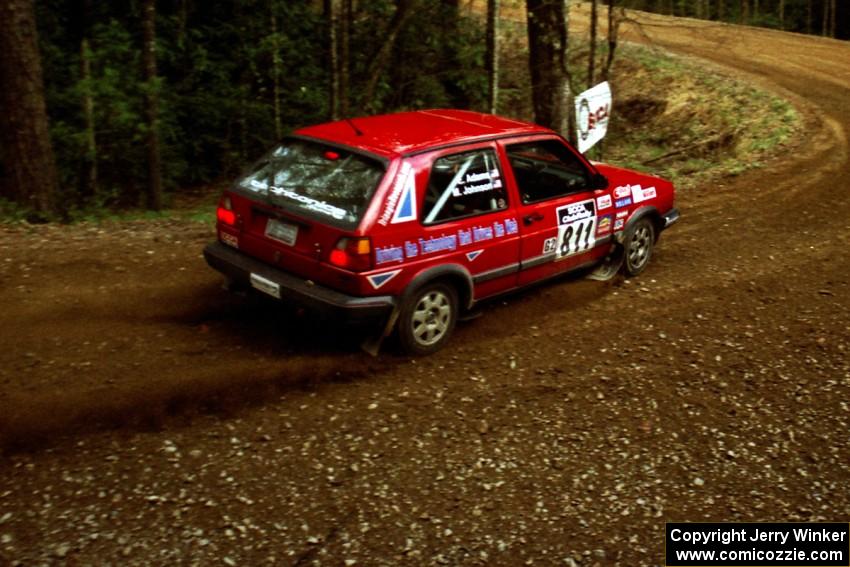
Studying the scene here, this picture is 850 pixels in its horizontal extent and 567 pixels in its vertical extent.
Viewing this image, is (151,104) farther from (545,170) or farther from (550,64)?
(545,170)

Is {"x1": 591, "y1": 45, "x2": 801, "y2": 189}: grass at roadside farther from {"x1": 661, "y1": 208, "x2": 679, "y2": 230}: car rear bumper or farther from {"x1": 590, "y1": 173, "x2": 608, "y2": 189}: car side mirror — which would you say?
{"x1": 590, "y1": 173, "x2": 608, "y2": 189}: car side mirror

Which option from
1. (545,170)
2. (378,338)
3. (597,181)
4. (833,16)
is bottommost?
(378,338)

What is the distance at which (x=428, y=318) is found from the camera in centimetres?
621

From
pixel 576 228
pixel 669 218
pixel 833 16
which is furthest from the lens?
pixel 833 16

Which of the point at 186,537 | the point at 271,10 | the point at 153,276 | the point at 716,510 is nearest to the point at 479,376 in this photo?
the point at 716,510

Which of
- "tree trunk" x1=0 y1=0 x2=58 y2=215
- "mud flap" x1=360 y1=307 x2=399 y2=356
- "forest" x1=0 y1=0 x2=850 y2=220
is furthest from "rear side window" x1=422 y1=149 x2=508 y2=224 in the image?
"tree trunk" x1=0 y1=0 x2=58 y2=215

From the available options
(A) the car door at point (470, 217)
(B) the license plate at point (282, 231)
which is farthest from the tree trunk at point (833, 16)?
(B) the license plate at point (282, 231)

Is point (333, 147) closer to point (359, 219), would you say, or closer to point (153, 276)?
point (359, 219)

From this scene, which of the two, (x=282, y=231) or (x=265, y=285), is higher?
(x=282, y=231)

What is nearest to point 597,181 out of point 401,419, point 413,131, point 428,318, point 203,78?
point 413,131

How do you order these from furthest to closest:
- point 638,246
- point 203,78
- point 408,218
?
point 203,78 < point 638,246 < point 408,218

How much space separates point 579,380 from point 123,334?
133 inches

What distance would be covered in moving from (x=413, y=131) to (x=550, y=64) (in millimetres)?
6598

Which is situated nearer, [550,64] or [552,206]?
[552,206]
